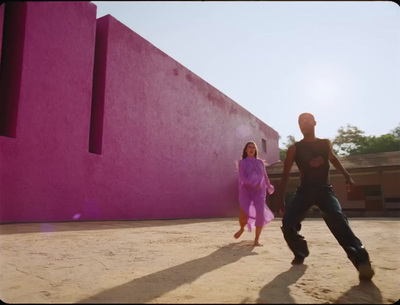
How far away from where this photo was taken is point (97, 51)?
29.4 feet

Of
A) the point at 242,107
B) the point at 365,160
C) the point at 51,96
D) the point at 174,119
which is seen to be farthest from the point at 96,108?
the point at 365,160

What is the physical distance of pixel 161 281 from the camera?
6.62 ft

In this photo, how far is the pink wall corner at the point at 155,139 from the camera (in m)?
8.72

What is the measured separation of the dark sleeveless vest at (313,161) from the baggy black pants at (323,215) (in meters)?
0.07

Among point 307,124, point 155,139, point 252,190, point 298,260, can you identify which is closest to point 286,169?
point 307,124

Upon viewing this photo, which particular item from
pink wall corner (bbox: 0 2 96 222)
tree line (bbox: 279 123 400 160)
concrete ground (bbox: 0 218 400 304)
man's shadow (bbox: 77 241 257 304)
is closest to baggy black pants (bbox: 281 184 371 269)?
concrete ground (bbox: 0 218 400 304)

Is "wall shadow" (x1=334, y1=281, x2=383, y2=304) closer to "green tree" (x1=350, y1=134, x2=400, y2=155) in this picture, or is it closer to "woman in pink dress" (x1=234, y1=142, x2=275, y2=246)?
"woman in pink dress" (x1=234, y1=142, x2=275, y2=246)

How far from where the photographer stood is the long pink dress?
13.2ft


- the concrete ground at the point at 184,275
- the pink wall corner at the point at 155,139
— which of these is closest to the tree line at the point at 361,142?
the pink wall corner at the point at 155,139

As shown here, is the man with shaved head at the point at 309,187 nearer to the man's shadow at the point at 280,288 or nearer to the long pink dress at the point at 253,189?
the man's shadow at the point at 280,288

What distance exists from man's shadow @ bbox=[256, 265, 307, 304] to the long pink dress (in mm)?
1606

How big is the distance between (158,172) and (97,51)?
4.62m

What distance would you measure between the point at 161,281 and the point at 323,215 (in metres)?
1.54

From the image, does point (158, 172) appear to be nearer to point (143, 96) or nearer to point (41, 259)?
point (143, 96)
